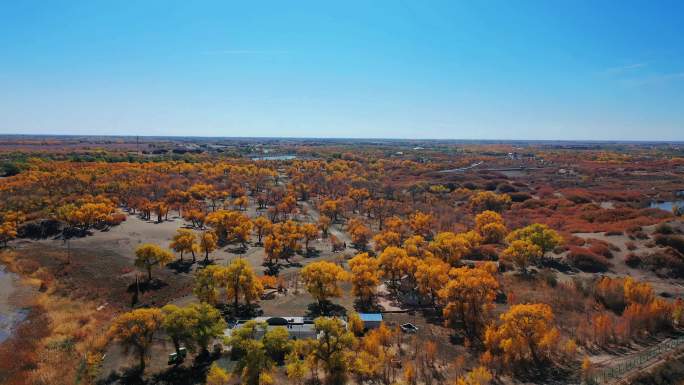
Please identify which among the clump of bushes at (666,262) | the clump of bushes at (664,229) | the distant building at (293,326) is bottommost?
the distant building at (293,326)

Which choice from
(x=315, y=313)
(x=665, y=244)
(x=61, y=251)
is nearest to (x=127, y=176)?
(x=61, y=251)

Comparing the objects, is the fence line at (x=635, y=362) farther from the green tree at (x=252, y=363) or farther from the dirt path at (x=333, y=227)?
the dirt path at (x=333, y=227)

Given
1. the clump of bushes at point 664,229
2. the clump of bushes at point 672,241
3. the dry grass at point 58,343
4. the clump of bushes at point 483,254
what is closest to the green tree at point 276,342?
the dry grass at point 58,343

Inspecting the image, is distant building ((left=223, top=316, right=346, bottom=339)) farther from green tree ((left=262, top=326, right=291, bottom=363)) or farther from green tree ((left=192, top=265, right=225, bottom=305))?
green tree ((left=192, top=265, right=225, bottom=305))

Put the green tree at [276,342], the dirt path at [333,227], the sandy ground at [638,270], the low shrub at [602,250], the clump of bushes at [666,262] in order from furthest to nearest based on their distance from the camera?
the dirt path at [333,227] < the low shrub at [602,250] < the clump of bushes at [666,262] < the sandy ground at [638,270] < the green tree at [276,342]

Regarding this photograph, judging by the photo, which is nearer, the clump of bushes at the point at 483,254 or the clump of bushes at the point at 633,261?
the clump of bushes at the point at 633,261

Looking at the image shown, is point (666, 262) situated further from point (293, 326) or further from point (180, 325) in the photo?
point (180, 325)
